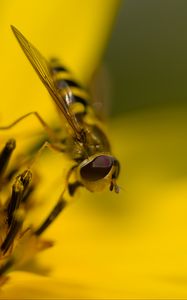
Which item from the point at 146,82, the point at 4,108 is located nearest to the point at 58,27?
the point at 4,108

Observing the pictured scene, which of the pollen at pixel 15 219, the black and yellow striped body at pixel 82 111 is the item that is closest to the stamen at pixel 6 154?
the pollen at pixel 15 219

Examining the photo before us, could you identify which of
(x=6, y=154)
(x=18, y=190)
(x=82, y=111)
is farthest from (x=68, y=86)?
(x=18, y=190)

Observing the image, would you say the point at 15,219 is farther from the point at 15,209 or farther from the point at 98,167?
the point at 98,167

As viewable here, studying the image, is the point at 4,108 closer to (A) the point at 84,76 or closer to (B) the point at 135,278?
(A) the point at 84,76

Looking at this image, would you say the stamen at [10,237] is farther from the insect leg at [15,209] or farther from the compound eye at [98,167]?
the compound eye at [98,167]

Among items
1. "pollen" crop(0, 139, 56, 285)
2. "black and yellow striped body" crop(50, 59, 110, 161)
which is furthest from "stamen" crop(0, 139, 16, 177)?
"black and yellow striped body" crop(50, 59, 110, 161)

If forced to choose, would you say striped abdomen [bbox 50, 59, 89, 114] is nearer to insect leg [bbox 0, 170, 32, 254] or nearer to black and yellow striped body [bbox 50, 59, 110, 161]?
black and yellow striped body [bbox 50, 59, 110, 161]
